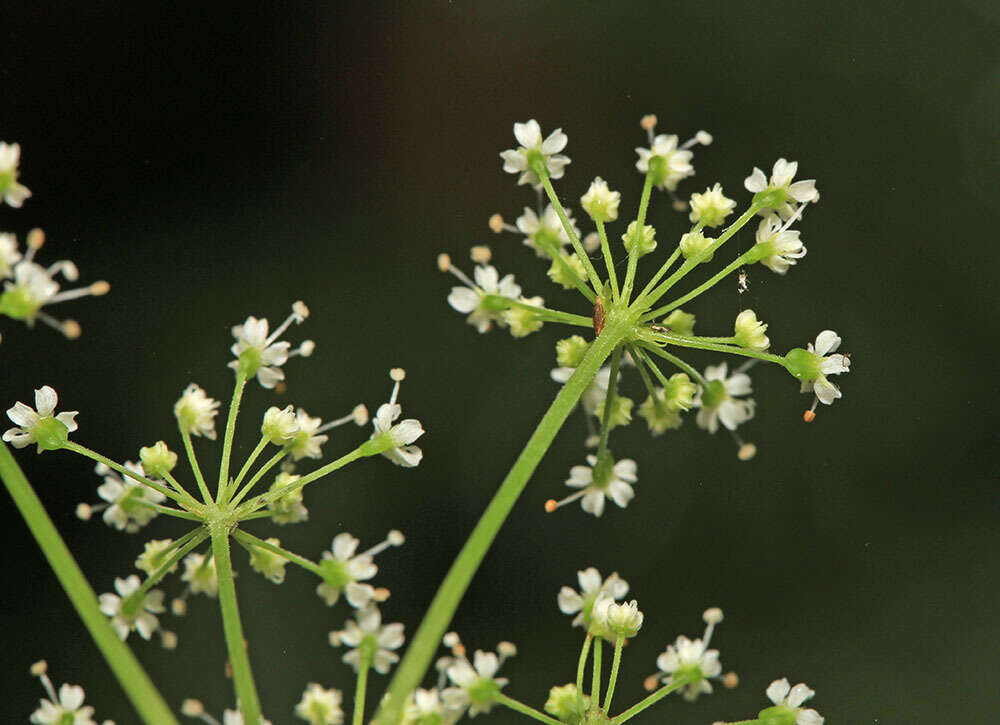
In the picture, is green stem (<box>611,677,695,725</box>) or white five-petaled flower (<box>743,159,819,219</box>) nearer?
green stem (<box>611,677,695,725</box>)

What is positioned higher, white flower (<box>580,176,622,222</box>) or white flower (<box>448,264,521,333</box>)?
white flower (<box>580,176,622,222</box>)

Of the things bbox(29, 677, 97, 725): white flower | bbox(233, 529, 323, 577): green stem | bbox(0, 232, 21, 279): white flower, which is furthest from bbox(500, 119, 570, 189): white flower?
bbox(29, 677, 97, 725): white flower

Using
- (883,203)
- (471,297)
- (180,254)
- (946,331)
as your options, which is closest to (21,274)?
(471,297)

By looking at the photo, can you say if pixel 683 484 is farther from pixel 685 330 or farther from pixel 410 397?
pixel 685 330

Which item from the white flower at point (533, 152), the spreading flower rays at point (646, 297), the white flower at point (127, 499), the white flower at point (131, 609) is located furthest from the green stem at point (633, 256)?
the white flower at point (131, 609)

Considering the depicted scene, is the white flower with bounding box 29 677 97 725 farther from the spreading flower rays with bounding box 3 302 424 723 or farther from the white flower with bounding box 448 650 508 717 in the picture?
the white flower with bounding box 448 650 508 717

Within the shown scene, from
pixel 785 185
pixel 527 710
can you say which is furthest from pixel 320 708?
pixel 785 185

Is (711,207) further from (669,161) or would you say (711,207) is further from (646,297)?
(646,297)
